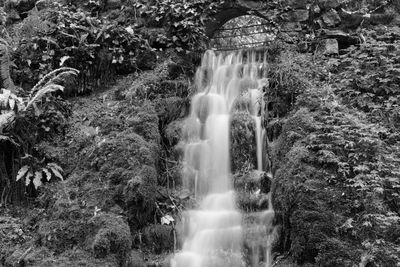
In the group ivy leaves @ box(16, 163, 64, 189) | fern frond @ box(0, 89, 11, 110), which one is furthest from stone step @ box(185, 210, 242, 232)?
fern frond @ box(0, 89, 11, 110)

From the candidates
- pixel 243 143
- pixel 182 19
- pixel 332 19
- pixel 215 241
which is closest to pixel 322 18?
pixel 332 19

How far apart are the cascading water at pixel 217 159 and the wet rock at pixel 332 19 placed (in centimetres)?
191

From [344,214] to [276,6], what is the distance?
6606 mm

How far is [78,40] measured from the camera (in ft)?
A: 32.3

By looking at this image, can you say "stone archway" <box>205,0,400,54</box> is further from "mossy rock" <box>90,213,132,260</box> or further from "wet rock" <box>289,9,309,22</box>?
"mossy rock" <box>90,213,132,260</box>

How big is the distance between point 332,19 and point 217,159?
5.02m

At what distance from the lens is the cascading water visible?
6.62 meters

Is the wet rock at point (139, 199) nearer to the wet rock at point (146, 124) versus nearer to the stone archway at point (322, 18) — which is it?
the wet rock at point (146, 124)

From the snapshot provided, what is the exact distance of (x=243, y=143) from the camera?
8211mm

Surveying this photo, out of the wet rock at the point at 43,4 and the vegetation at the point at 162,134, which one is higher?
the wet rock at the point at 43,4

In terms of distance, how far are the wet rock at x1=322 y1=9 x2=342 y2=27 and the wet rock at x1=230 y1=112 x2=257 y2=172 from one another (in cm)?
370

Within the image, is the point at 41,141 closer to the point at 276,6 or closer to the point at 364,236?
the point at 364,236

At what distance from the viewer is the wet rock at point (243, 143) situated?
8.03 metres

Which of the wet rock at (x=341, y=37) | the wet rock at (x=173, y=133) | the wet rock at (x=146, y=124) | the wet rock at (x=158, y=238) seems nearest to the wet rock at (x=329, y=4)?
the wet rock at (x=341, y=37)
